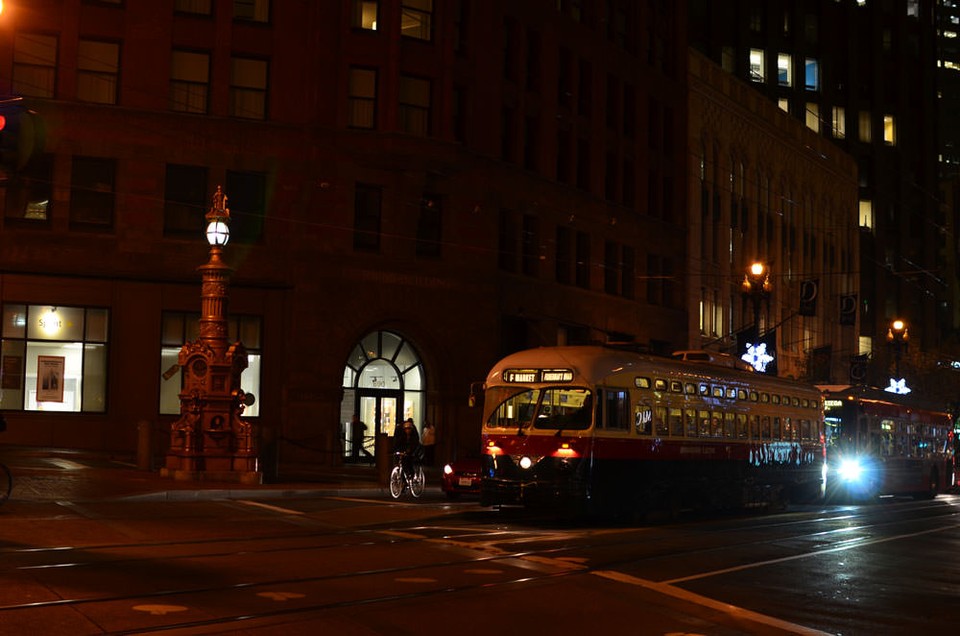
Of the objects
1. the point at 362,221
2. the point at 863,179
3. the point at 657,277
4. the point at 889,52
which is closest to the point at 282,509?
the point at 362,221

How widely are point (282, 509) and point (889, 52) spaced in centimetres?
8029

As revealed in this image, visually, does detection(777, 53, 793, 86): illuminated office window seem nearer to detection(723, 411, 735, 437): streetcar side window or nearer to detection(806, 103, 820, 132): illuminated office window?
detection(806, 103, 820, 132): illuminated office window

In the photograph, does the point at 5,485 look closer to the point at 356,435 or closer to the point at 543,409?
the point at 543,409

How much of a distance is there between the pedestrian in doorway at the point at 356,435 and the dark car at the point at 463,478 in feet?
38.7

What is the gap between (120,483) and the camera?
24.8 metres

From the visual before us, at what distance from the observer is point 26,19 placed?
3631cm

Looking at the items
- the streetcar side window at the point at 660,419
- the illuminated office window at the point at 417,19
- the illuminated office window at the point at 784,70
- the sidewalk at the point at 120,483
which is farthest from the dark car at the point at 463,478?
the illuminated office window at the point at 784,70

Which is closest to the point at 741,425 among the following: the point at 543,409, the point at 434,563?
the point at 543,409

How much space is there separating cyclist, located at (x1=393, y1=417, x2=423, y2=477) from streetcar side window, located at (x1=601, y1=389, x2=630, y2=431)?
269 inches

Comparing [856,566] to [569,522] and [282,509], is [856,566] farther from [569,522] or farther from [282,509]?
[282,509]

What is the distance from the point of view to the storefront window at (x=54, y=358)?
35156 mm

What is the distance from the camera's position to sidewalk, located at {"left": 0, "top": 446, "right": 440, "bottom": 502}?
22.9 m

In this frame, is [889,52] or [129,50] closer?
[129,50]

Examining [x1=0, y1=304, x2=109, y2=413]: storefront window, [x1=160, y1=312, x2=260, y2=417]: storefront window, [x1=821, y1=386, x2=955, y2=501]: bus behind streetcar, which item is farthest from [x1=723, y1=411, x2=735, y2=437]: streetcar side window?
[x1=0, y1=304, x2=109, y2=413]: storefront window
